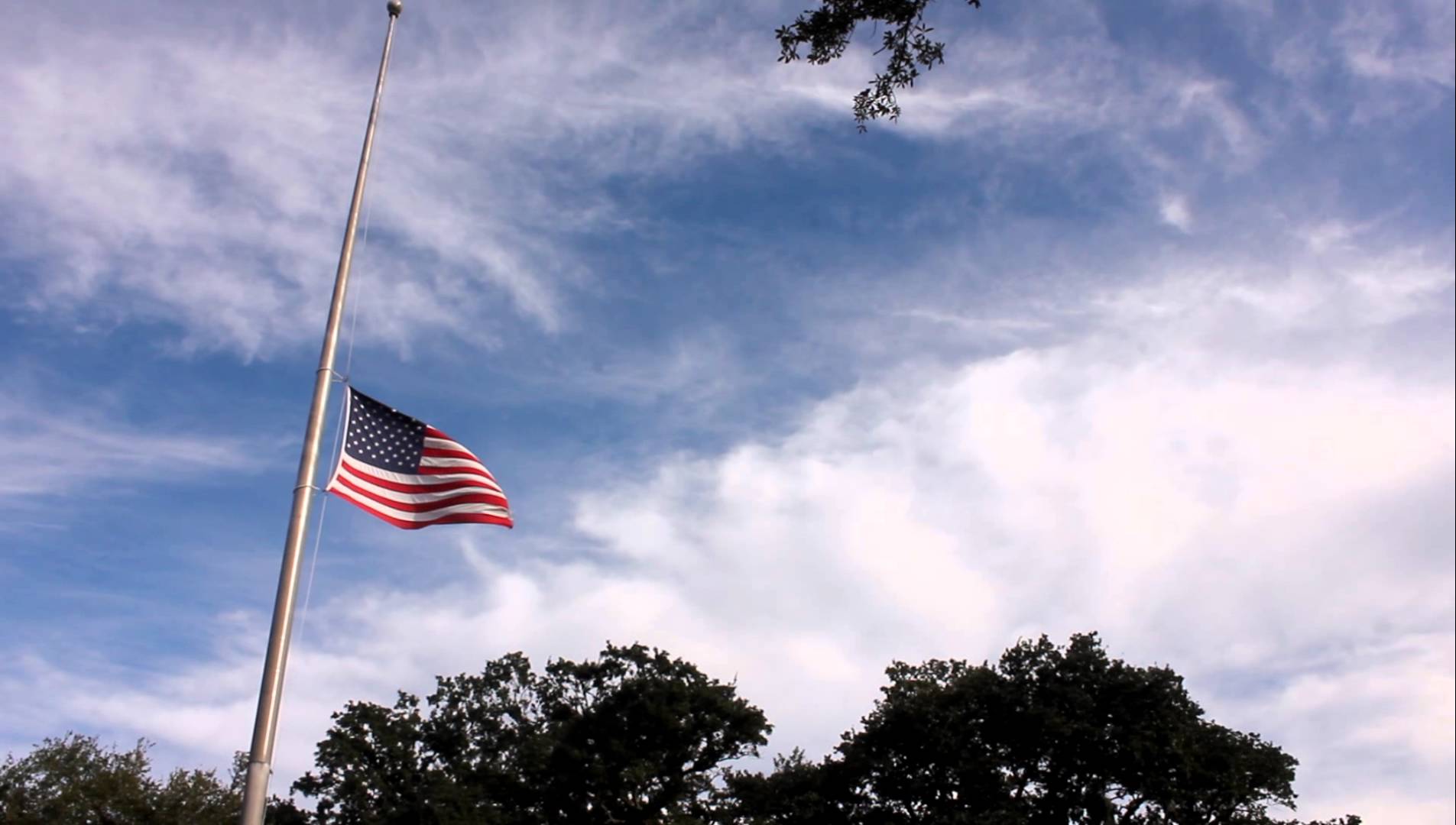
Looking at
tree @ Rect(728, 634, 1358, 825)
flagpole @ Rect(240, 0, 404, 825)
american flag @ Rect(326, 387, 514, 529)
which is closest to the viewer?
flagpole @ Rect(240, 0, 404, 825)

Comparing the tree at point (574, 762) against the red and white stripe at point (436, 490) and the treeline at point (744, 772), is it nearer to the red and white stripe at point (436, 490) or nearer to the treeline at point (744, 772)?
the treeline at point (744, 772)

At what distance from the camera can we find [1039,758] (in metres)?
47.3

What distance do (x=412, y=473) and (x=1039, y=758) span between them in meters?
40.7

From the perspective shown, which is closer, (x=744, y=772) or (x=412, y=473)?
(x=412, y=473)

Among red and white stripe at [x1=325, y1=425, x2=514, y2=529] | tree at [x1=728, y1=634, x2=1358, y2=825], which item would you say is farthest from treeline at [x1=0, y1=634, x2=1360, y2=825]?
red and white stripe at [x1=325, y1=425, x2=514, y2=529]

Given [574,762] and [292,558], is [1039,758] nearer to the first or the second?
[574,762]

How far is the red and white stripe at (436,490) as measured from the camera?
13.1 meters

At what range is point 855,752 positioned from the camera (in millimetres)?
48844

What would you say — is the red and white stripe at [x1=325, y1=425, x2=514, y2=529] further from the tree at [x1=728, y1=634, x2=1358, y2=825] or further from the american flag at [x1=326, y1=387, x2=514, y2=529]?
the tree at [x1=728, y1=634, x2=1358, y2=825]

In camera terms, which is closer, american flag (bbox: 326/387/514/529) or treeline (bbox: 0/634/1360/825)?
american flag (bbox: 326/387/514/529)

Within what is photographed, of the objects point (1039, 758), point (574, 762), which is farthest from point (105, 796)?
point (1039, 758)

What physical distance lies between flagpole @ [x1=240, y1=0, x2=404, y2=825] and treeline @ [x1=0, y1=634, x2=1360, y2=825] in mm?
36370

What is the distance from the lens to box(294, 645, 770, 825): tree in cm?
5259

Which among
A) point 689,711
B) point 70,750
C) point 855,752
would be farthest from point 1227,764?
point 70,750
